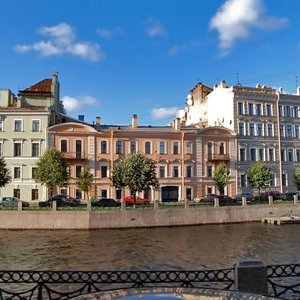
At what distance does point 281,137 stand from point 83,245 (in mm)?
35393

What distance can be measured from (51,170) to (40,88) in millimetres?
15899

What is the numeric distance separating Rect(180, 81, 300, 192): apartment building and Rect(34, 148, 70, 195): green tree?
2105 centimetres

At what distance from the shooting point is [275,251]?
22047mm

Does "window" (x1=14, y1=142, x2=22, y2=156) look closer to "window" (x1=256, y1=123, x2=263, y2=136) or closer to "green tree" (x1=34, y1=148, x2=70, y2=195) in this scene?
"green tree" (x1=34, y1=148, x2=70, y2=195)

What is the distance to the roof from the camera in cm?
5006

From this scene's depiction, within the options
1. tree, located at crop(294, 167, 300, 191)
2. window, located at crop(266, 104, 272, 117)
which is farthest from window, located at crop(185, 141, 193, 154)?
tree, located at crop(294, 167, 300, 191)

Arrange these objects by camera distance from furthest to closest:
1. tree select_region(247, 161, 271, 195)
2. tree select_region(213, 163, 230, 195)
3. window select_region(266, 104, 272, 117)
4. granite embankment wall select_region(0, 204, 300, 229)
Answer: window select_region(266, 104, 272, 117) < tree select_region(247, 161, 271, 195) < tree select_region(213, 163, 230, 195) < granite embankment wall select_region(0, 204, 300, 229)

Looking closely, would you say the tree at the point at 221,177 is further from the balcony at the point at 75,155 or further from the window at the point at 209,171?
the balcony at the point at 75,155

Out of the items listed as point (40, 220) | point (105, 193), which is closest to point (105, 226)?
point (40, 220)

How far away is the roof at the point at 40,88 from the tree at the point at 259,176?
1013 inches

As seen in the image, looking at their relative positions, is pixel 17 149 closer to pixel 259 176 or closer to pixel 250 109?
pixel 259 176

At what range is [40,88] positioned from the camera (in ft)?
169

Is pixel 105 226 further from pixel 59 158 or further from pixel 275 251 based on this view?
pixel 275 251

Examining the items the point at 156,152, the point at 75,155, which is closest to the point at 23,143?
the point at 75,155
